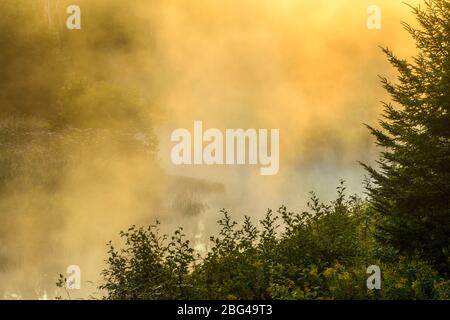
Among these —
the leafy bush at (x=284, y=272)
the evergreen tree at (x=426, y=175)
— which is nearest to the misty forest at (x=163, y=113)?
the leafy bush at (x=284, y=272)

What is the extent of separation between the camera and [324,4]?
3319cm

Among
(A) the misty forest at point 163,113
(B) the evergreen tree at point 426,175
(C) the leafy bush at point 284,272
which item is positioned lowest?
(C) the leafy bush at point 284,272

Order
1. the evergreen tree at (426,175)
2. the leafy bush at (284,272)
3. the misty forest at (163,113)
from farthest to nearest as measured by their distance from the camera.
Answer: the misty forest at (163,113) → the evergreen tree at (426,175) → the leafy bush at (284,272)

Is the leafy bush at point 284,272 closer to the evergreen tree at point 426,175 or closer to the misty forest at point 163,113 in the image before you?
the evergreen tree at point 426,175

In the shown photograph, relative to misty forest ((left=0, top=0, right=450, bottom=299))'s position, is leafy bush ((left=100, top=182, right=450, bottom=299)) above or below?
below

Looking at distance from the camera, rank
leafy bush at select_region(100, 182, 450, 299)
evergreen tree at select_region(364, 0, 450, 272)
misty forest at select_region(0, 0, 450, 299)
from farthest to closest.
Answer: misty forest at select_region(0, 0, 450, 299)
evergreen tree at select_region(364, 0, 450, 272)
leafy bush at select_region(100, 182, 450, 299)

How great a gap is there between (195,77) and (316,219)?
26945mm

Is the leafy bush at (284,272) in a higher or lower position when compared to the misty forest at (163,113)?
lower

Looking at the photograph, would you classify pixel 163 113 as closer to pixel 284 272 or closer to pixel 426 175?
pixel 284 272

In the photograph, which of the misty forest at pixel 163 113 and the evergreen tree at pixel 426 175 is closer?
the evergreen tree at pixel 426 175

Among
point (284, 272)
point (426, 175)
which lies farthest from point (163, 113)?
point (426, 175)

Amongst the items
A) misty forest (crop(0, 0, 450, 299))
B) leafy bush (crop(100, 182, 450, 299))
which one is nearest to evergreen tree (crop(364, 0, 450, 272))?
leafy bush (crop(100, 182, 450, 299))

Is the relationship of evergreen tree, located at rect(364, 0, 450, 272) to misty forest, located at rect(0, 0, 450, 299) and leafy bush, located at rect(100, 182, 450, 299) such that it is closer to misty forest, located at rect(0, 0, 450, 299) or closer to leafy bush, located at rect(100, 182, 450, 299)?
leafy bush, located at rect(100, 182, 450, 299)
